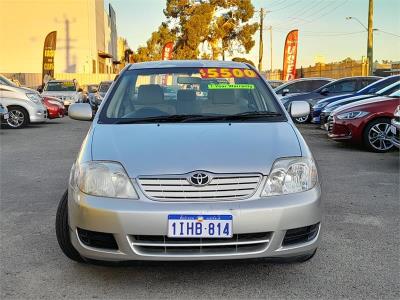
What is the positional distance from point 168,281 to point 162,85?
190 cm

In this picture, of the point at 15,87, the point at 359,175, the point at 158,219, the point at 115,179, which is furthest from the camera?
the point at 15,87

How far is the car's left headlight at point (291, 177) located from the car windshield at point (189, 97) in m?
0.83

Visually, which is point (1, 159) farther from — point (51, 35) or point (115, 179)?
point (51, 35)

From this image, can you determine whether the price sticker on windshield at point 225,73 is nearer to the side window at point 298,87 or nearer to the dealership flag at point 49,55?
the side window at point 298,87

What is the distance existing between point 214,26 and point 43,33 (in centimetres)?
1543

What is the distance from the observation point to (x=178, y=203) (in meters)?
3.10

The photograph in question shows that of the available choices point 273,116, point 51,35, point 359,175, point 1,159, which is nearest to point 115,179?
point 273,116

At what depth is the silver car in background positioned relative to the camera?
309 centimetres

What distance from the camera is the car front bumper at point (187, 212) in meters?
3.07

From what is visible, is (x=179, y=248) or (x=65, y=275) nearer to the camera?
(x=179, y=248)

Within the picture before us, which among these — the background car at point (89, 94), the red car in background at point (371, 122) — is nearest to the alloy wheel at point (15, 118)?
the background car at point (89, 94)

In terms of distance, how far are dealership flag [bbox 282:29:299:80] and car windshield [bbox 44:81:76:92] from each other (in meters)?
16.0

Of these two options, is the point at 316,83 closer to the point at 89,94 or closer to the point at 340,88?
the point at 340,88

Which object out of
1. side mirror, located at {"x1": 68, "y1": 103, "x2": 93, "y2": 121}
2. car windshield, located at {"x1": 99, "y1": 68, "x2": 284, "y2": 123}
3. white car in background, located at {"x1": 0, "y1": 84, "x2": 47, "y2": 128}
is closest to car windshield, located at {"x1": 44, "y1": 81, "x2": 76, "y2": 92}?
white car in background, located at {"x1": 0, "y1": 84, "x2": 47, "y2": 128}
